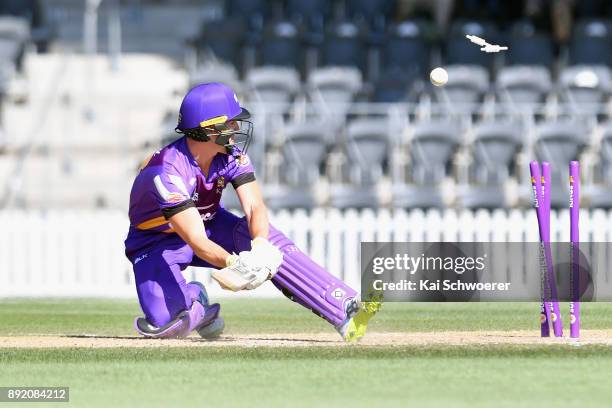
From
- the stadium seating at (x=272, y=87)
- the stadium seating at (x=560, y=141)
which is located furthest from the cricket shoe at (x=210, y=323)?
the stadium seating at (x=272, y=87)

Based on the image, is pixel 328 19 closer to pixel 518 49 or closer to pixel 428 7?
pixel 428 7

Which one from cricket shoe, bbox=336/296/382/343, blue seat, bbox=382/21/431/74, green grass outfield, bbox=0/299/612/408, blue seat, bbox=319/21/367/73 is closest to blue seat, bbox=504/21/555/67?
blue seat, bbox=382/21/431/74

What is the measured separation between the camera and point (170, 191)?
8625 millimetres

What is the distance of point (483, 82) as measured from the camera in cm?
1998

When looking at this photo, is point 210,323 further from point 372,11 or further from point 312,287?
point 372,11

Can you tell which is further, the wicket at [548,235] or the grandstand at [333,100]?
the grandstand at [333,100]

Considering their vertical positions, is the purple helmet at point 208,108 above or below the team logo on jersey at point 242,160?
above

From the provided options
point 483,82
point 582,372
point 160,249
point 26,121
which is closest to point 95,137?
point 26,121

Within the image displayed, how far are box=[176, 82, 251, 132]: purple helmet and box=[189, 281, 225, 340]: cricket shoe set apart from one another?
3.91 ft

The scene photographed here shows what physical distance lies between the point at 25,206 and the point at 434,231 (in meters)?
5.34

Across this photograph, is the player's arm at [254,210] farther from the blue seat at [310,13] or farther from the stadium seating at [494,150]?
the blue seat at [310,13]

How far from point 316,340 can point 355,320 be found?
1.63 ft

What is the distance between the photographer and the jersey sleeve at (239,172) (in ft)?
29.5

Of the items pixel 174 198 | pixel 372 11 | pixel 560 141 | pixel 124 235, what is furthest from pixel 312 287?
pixel 372 11
